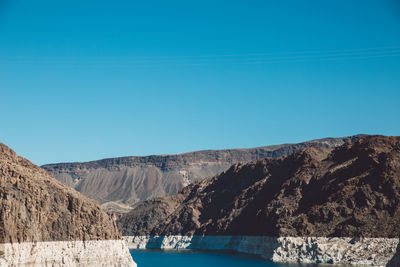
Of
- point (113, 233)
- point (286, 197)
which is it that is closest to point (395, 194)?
point (286, 197)

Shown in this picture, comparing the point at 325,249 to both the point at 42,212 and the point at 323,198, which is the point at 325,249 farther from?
the point at 42,212

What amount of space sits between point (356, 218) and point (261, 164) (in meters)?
89.2

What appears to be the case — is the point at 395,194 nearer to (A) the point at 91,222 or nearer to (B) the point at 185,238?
(A) the point at 91,222

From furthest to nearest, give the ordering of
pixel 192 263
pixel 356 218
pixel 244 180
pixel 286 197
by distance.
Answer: pixel 244 180, pixel 286 197, pixel 192 263, pixel 356 218

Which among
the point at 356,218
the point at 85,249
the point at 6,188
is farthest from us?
the point at 356,218

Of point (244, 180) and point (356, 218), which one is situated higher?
point (244, 180)

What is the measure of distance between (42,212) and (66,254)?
5.99m

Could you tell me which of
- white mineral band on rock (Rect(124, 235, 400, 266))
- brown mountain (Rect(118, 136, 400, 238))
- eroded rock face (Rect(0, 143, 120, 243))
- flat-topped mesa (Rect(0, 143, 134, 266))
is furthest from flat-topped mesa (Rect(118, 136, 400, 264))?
eroded rock face (Rect(0, 143, 120, 243))

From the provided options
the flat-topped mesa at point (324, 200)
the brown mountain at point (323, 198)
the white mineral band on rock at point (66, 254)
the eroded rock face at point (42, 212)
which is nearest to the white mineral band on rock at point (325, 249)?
the flat-topped mesa at point (324, 200)

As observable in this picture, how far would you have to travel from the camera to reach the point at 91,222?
255ft

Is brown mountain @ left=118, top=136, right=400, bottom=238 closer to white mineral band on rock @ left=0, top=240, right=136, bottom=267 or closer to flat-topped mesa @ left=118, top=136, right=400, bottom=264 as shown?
flat-topped mesa @ left=118, top=136, right=400, bottom=264

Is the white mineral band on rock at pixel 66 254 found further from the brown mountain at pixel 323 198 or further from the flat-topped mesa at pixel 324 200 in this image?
the brown mountain at pixel 323 198

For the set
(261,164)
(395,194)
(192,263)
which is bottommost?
(192,263)

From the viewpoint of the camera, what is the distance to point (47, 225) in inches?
2805
